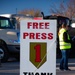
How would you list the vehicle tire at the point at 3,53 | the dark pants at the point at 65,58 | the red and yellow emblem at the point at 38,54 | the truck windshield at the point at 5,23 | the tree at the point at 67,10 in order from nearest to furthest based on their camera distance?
1. the red and yellow emblem at the point at 38,54
2. the dark pants at the point at 65,58
3. the vehicle tire at the point at 3,53
4. the truck windshield at the point at 5,23
5. the tree at the point at 67,10

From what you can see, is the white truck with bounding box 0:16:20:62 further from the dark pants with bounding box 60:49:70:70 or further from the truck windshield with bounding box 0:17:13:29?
the dark pants with bounding box 60:49:70:70

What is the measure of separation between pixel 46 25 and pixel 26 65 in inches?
27.9

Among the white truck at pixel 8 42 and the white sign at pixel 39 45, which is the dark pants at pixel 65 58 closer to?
the white truck at pixel 8 42

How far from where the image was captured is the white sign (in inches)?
217

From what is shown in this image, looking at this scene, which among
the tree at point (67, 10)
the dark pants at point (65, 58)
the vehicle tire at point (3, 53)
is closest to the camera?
the dark pants at point (65, 58)

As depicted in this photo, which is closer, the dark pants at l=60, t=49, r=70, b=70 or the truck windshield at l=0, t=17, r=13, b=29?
the dark pants at l=60, t=49, r=70, b=70

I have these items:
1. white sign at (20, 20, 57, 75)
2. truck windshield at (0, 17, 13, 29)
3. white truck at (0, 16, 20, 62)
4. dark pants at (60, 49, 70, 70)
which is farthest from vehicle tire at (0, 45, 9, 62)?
white sign at (20, 20, 57, 75)

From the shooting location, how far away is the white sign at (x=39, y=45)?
5516 millimetres

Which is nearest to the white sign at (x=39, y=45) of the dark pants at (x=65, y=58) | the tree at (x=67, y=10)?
the dark pants at (x=65, y=58)

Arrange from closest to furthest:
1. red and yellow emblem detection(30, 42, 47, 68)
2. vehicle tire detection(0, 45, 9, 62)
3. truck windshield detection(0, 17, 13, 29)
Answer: red and yellow emblem detection(30, 42, 47, 68) < vehicle tire detection(0, 45, 9, 62) < truck windshield detection(0, 17, 13, 29)

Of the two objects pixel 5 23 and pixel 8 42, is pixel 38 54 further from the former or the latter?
pixel 5 23

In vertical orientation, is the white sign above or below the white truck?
above

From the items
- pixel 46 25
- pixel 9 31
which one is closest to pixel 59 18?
pixel 9 31

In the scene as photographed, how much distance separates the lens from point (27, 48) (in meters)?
5.51
